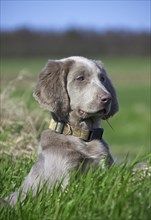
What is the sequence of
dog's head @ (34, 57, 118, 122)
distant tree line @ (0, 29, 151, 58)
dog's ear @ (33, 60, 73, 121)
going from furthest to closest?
distant tree line @ (0, 29, 151, 58) < dog's ear @ (33, 60, 73, 121) < dog's head @ (34, 57, 118, 122)

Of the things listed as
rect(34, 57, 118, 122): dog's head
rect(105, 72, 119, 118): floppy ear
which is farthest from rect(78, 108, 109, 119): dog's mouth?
rect(105, 72, 119, 118): floppy ear

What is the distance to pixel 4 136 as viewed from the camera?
9227 mm

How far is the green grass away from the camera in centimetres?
480

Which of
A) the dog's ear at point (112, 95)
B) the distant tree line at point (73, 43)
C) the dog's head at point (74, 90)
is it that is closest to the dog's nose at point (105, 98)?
the dog's head at point (74, 90)

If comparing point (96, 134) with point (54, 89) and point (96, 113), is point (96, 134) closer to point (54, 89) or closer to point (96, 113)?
point (96, 113)

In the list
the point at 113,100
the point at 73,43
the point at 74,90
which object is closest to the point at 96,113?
the point at 74,90

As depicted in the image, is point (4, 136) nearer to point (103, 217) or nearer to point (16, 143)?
point (16, 143)

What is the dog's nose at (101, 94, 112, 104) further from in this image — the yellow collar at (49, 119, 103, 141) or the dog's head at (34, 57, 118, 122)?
the yellow collar at (49, 119, 103, 141)

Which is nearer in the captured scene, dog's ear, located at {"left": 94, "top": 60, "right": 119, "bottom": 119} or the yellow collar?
the yellow collar

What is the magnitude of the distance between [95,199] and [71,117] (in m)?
1.41

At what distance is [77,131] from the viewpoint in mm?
6199

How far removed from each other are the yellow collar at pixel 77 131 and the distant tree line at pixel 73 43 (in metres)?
86.2

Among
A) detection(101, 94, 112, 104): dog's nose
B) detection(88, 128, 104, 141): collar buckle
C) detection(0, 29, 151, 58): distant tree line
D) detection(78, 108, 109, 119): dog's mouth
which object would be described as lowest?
detection(88, 128, 104, 141): collar buckle

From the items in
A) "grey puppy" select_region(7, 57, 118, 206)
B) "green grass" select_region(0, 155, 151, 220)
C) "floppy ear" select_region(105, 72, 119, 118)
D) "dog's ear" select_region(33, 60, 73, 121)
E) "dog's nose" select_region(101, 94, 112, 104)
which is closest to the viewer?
A: "green grass" select_region(0, 155, 151, 220)
